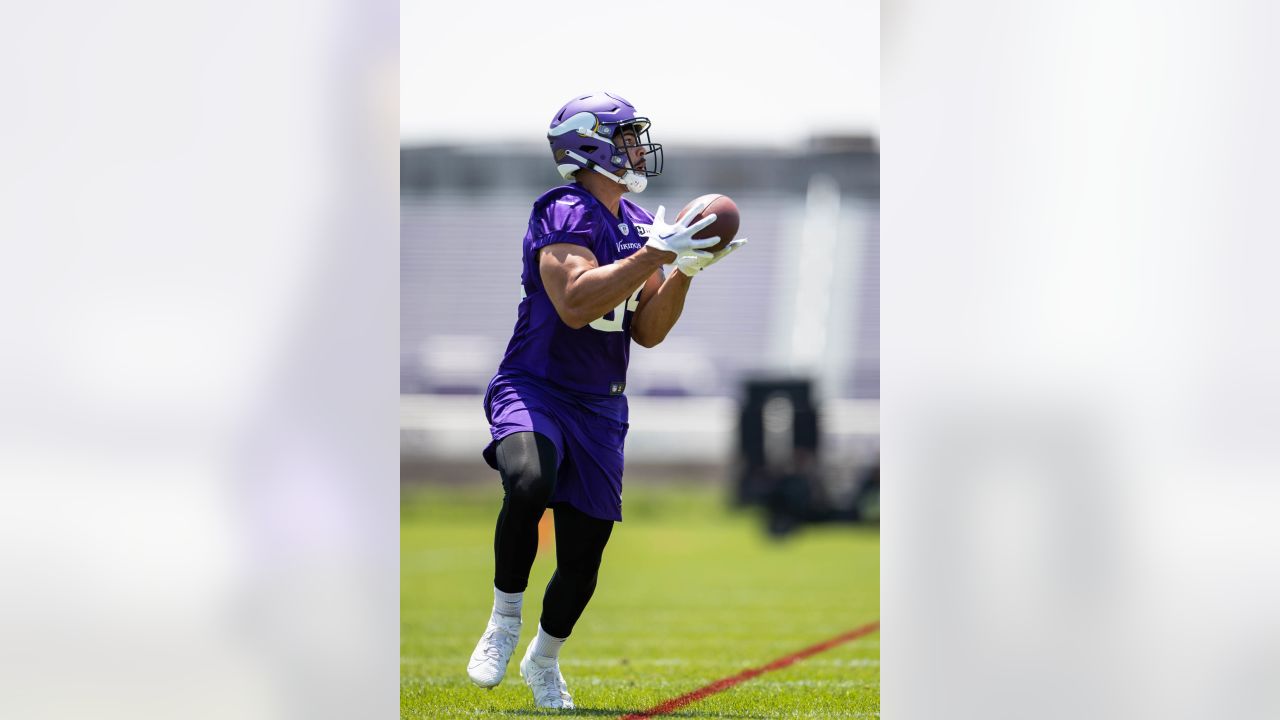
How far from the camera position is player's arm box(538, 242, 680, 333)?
3648 mm

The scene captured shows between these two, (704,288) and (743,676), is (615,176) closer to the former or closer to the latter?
(743,676)

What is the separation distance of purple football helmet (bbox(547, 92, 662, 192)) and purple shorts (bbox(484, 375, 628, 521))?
62 centimetres

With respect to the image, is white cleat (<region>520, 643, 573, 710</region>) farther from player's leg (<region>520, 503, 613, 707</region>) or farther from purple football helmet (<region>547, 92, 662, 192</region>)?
purple football helmet (<region>547, 92, 662, 192</region>)

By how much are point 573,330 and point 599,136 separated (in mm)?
543

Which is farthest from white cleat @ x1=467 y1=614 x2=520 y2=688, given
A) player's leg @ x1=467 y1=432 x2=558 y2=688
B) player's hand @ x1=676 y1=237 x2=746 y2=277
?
player's hand @ x1=676 y1=237 x2=746 y2=277

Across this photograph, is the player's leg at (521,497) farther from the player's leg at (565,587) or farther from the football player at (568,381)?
the player's leg at (565,587)

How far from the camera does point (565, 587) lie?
4.11 metres

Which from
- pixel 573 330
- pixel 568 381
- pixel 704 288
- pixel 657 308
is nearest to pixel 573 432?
pixel 568 381
